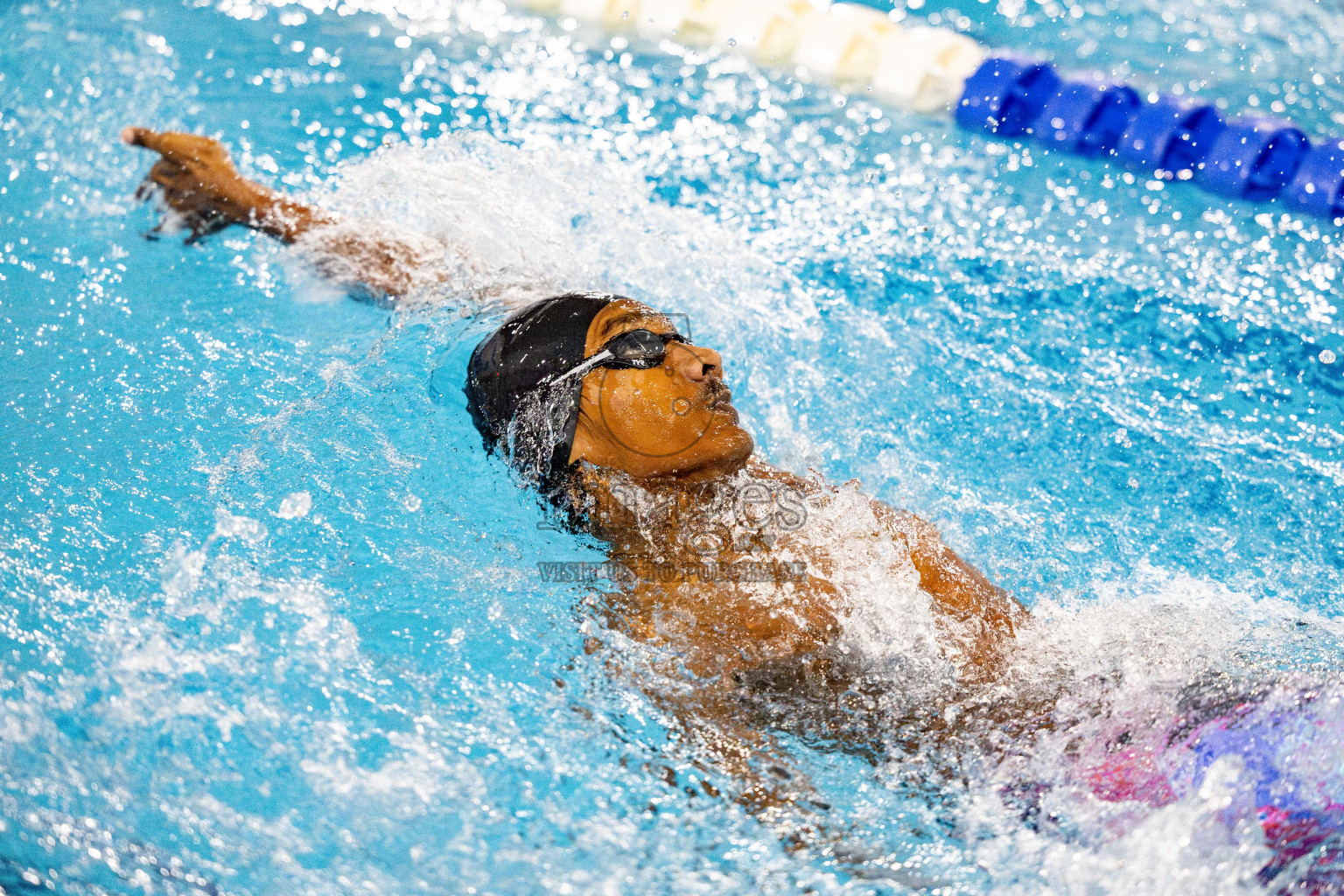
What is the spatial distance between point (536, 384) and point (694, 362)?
29 cm

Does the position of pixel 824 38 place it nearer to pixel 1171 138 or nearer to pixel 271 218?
pixel 1171 138

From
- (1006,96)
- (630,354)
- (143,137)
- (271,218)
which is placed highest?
(1006,96)

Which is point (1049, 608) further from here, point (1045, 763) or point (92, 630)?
point (92, 630)

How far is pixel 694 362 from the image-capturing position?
184cm

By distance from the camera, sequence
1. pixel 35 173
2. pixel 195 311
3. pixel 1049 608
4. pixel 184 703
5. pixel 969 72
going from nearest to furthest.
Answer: pixel 184 703 → pixel 1049 608 → pixel 195 311 → pixel 35 173 → pixel 969 72

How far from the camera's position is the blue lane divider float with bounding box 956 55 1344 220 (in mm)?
3506

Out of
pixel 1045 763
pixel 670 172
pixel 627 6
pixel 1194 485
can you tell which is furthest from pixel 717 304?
pixel 627 6

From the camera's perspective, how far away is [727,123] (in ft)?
12.4

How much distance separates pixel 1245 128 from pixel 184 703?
374 cm

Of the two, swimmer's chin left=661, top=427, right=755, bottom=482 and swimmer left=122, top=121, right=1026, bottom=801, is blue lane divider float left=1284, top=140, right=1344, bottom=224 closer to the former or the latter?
swimmer left=122, top=121, right=1026, bottom=801

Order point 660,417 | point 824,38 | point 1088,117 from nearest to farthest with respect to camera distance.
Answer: point 660,417 < point 1088,117 < point 824,38

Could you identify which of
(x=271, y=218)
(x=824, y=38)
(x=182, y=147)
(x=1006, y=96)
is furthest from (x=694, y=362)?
(x=824, y=38)

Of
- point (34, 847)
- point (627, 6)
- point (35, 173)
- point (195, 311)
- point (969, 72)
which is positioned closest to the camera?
point (34, 847)

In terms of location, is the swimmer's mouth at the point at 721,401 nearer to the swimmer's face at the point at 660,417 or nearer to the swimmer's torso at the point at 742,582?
the swimmer's face at the point at 660,417
